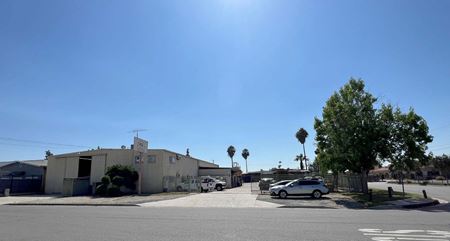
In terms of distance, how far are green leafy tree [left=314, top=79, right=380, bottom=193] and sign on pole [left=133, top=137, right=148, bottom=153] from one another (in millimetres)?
19530

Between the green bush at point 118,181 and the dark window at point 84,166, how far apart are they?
9.05 meters

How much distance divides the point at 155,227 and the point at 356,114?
22.6 meters

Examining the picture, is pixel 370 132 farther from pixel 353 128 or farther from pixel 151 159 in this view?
pixel 151 159

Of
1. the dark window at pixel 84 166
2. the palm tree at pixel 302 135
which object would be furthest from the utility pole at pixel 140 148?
the palm tree at pixel 302 135

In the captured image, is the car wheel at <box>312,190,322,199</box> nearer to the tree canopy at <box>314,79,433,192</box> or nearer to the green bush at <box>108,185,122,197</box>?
the tree canopy at <box>314,79,433,192</box>

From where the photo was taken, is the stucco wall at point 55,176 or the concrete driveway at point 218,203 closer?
the concrete driveway at point 218,203

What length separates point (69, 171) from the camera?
134 feet

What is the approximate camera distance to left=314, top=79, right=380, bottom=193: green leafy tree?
2786 cm

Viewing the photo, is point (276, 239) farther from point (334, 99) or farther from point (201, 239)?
point (334, 99)

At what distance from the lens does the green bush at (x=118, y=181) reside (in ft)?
115

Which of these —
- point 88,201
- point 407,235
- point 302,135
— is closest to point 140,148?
point 88,201

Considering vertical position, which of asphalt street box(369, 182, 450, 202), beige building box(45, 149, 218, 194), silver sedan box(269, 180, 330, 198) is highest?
beige building box(45, 149, 218, 194)

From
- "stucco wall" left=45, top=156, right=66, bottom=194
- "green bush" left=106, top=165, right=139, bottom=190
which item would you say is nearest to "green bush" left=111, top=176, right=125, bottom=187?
"green bush" left=106, top=165, right=139, bottom=190

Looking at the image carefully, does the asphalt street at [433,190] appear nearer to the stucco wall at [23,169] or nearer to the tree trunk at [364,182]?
the tree trunk at [364,182]
